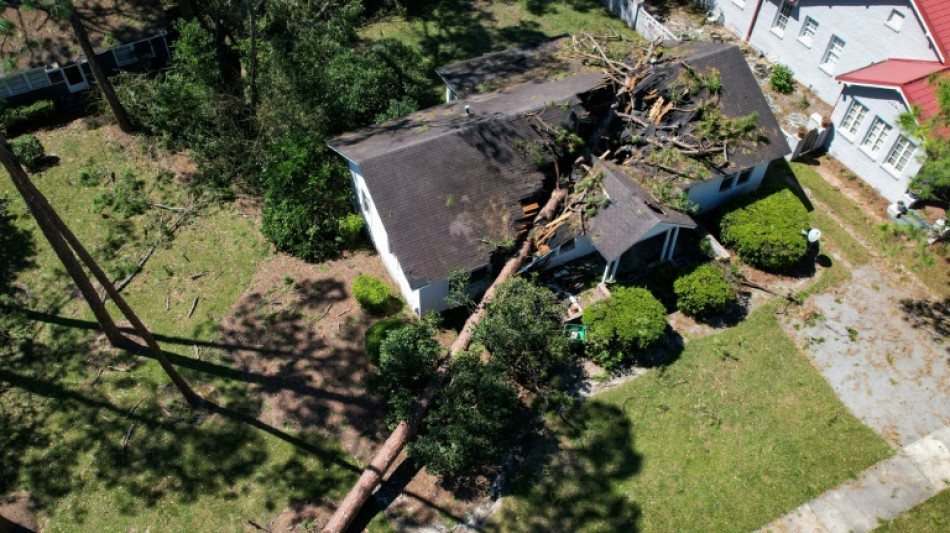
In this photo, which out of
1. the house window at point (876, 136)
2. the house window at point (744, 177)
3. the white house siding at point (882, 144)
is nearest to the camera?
the white house siding at point (882, 144)

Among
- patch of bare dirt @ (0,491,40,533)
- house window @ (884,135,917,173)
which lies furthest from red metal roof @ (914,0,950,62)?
patch of bare dirt @ (0,491,40,533)

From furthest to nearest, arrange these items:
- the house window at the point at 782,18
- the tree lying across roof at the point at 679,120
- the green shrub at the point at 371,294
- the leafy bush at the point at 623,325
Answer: the house window at the point at 782,18 → the tree lying across roof at the point at 679,120 → the green shrub at the point at 371,294 → the leafy bush at the point at 623,325

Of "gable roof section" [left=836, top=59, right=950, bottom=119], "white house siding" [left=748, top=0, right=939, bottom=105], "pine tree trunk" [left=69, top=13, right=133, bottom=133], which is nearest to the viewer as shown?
"gable roof section" [left=836, top=59, right=950, bottom=119]

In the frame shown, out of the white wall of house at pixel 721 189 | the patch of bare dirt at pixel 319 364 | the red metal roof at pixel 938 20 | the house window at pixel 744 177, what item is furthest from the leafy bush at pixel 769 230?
the patch of bare dirt at pixel 319 364

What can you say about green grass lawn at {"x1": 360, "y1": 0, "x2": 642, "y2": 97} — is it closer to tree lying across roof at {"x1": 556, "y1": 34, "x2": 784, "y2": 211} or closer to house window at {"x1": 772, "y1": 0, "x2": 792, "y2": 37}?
house window at {"x1": 772, "y1": 0, "x2": 792, "y2": 37}

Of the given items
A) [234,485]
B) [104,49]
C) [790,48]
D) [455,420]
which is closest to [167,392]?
[234,485]

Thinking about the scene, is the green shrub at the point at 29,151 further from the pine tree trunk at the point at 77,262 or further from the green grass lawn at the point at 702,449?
the green grass lawn at the point at 702,449
